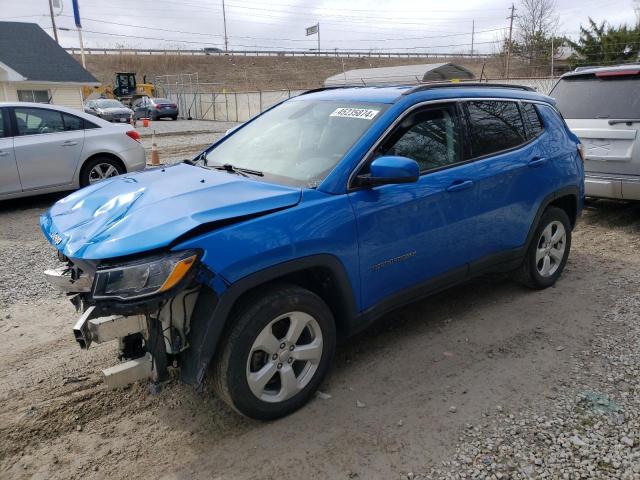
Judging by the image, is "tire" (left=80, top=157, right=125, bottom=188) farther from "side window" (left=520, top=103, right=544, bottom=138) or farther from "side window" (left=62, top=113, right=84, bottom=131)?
"side window" (left=520, top=103, right=544, bottom=138)

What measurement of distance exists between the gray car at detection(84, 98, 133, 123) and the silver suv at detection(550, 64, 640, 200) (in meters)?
27.7

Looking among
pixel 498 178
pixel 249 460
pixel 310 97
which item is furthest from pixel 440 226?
pixel 249 460

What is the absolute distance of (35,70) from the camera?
27812 mm

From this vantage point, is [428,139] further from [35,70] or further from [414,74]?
[35,70]

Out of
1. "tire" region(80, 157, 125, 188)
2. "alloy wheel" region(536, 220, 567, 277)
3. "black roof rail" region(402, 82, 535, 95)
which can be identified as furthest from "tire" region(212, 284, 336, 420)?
"tire" region(80, 157, 125, 188)

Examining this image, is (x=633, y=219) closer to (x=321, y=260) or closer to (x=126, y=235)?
(x=321, y=260)

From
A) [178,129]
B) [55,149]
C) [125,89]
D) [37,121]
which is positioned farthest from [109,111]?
[55,149]

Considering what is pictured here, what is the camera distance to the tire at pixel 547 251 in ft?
15.5

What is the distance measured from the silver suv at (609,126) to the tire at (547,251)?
199cm

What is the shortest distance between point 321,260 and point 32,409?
6.57 ft

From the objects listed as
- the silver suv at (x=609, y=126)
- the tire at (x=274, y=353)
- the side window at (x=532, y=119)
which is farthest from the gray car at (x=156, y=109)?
the tire at (x=274, y=353)

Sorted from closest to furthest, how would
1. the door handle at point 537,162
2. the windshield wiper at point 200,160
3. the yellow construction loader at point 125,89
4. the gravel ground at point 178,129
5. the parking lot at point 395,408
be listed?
the parking lot at point 395,408 → the windshield wiper at point 200,160 → the door handle at point 537,162 → the gravel ground at point 178,129 → the yellow construction loader at point 125,89

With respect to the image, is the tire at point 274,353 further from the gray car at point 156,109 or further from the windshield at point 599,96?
the gray car at point 156,109

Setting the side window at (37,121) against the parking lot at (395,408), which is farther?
the side window at (37,121)
